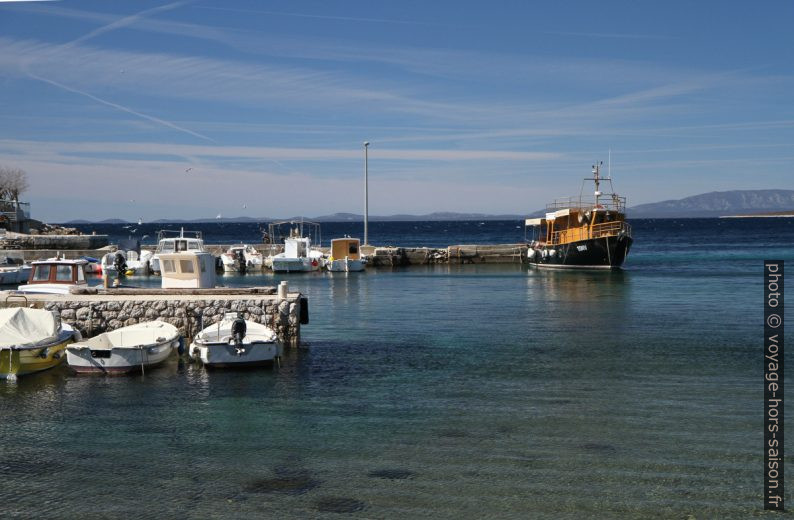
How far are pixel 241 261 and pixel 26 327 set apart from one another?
122 feet

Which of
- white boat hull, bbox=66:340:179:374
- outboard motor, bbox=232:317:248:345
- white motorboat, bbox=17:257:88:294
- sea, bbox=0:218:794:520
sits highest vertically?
white motorboat, bbox=17:257:88:294

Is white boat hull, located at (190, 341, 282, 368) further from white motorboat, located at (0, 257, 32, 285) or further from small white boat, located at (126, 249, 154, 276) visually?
small white boat, located at (126, 249, 154, 276)

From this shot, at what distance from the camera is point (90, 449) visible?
1257 centimetres

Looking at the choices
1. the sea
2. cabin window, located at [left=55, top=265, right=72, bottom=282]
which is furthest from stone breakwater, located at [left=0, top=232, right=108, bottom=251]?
the sea

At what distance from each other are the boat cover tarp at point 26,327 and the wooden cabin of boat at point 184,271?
7.03 meters

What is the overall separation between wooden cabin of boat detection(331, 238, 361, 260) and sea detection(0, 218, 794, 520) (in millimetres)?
29865

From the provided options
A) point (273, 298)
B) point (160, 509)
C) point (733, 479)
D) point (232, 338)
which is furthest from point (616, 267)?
point (160, 509)

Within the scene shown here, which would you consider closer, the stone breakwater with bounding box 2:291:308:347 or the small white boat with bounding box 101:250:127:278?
the stone breakwater with bounding box 2:291:308:347

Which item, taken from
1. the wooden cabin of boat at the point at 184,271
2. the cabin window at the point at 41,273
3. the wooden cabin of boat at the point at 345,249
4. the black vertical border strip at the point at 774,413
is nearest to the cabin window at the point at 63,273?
the cabin window at the point at 41,273

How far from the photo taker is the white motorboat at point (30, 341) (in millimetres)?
18047

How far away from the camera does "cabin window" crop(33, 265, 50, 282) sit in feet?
89.9

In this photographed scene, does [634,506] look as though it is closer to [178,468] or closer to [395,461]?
[395,461]

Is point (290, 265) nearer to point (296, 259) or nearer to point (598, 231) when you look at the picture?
point (296, 259)

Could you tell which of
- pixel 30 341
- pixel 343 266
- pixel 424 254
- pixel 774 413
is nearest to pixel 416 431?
pixel 774 413
